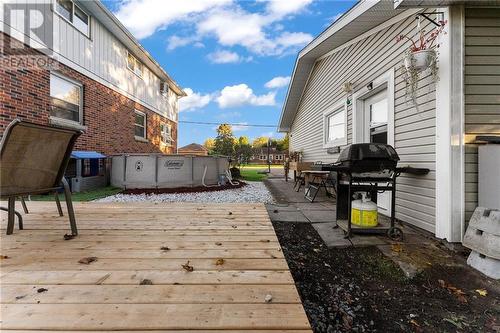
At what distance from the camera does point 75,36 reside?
7422 mm

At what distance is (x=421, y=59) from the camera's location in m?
3.23

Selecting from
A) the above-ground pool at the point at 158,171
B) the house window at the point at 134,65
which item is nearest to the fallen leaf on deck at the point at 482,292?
the above-ground pool at the point at 158,171

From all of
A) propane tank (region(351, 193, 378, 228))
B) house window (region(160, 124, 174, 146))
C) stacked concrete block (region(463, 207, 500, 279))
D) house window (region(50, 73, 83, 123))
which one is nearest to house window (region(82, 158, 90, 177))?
house window (region(50, 73, 83, 123))

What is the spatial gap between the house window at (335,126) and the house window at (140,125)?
8.09 metres

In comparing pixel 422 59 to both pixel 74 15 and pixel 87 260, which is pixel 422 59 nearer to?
pixel 87 260

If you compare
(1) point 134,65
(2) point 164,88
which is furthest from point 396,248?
(2) point 164,88

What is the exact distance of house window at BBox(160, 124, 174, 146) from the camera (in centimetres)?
1421

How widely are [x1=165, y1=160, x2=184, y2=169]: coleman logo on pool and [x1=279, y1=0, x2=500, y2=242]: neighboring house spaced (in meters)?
4.95

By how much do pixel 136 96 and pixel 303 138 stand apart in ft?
24.7

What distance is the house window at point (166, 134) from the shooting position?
14211 mm

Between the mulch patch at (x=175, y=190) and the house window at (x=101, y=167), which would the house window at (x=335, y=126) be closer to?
the mulch patch at (x=175, y=190)

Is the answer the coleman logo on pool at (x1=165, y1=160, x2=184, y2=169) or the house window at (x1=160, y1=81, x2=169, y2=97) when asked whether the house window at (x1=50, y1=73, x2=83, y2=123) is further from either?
the house window at (x1=160, y1=81, x2=169, y2=97)

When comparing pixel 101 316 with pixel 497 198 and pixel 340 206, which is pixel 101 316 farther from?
pixel 497 198

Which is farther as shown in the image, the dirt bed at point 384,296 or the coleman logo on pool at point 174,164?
the coleman logo on pool at point 174,164
